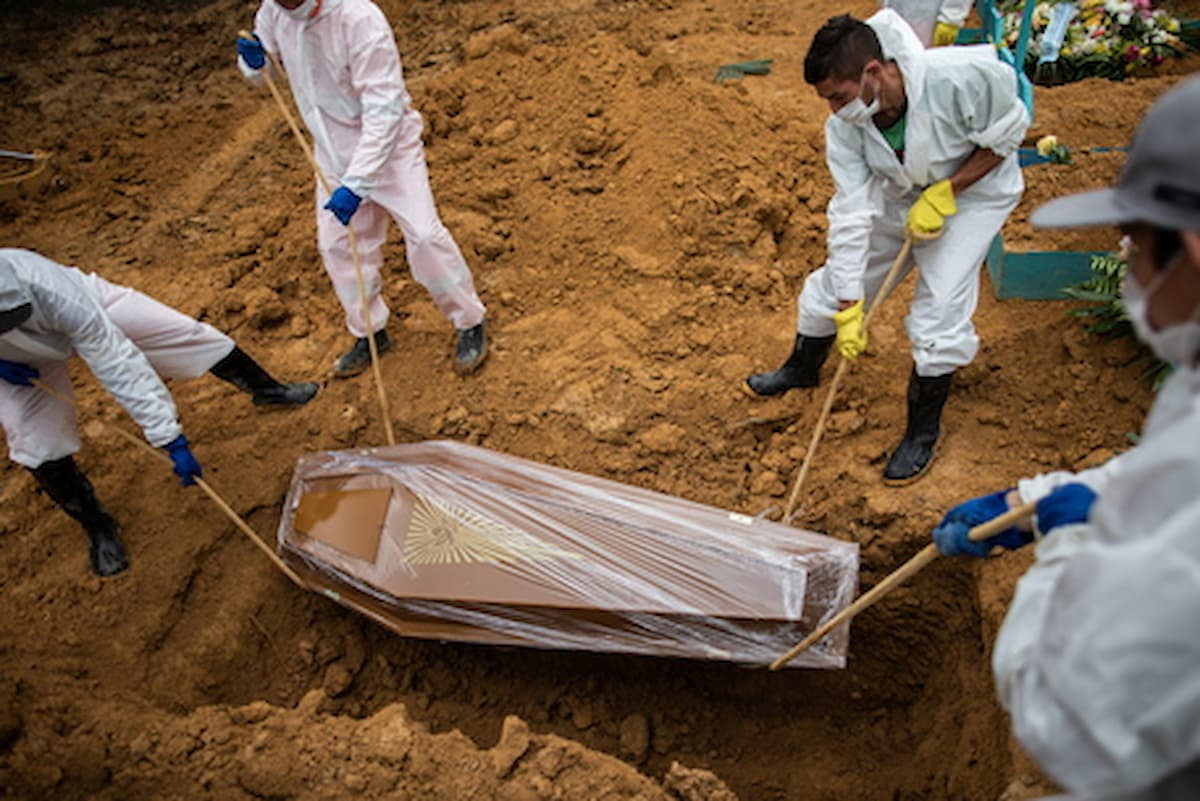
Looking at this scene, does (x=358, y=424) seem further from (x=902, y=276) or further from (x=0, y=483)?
(x=902, y=276)

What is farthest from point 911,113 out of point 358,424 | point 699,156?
point 358,424

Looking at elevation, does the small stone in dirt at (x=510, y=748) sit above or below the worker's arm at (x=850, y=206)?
below

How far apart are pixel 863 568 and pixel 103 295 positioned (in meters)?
3.11

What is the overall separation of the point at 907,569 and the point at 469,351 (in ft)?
7.93

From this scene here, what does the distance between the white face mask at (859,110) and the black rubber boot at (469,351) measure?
1963 mm

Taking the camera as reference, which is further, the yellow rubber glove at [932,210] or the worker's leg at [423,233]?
the worker's leg at [423,233]

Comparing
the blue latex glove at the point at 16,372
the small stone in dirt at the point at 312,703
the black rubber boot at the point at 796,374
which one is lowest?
the small stone in dirt at the point at 312,703

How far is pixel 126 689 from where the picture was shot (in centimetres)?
315

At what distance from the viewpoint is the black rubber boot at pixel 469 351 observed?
4051 millimetres

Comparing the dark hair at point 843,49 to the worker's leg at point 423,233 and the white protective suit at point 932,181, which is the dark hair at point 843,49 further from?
the worker's leg at point 423,233

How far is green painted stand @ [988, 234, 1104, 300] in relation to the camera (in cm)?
374

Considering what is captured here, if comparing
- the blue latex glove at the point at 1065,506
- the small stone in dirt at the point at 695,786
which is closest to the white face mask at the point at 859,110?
the blue latex glove at the point at 1065,506

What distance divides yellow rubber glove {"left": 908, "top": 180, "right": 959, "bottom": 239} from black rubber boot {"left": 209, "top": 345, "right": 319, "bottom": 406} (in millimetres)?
2756

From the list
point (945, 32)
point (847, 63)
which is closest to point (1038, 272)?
point (847, 63)
